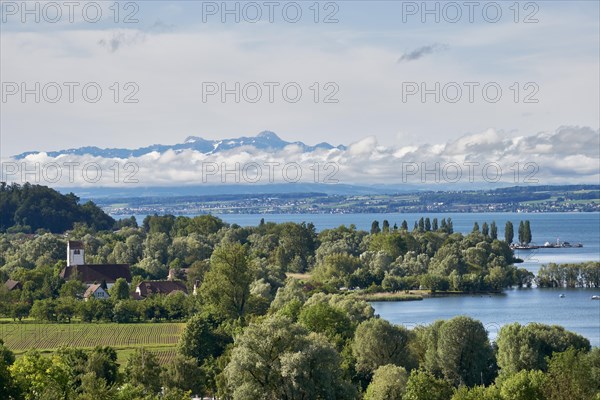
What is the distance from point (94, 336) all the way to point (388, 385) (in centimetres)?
3029

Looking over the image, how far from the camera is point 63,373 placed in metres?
36.9

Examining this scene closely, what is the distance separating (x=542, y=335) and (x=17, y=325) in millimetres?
37885

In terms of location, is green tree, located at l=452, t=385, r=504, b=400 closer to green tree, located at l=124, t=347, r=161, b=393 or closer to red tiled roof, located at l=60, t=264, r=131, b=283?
green tree, located at l=124, t=347, r=161, b=393

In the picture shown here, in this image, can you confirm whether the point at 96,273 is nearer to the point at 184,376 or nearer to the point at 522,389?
the point at 184,376

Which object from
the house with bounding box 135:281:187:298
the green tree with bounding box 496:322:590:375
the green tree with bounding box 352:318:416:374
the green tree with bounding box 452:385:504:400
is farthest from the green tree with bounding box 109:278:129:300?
the green tree with bounding box 452:385:504:400

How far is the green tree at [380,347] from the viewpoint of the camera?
47156 mm

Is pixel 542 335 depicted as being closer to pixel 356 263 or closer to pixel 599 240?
pixel 356 263

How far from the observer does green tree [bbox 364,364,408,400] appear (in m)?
39.5

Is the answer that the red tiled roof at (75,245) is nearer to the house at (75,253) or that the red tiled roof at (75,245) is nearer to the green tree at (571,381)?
the house at (75,253)

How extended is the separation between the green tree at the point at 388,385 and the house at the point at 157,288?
154 ft

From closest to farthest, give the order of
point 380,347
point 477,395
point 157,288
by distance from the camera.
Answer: point 477,395 < point 380,347 < point 157,288

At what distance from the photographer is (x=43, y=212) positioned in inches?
5851

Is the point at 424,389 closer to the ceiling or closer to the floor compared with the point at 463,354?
closer to the ceiling

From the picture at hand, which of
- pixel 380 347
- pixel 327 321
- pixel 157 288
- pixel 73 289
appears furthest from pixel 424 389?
pixel 157 288
